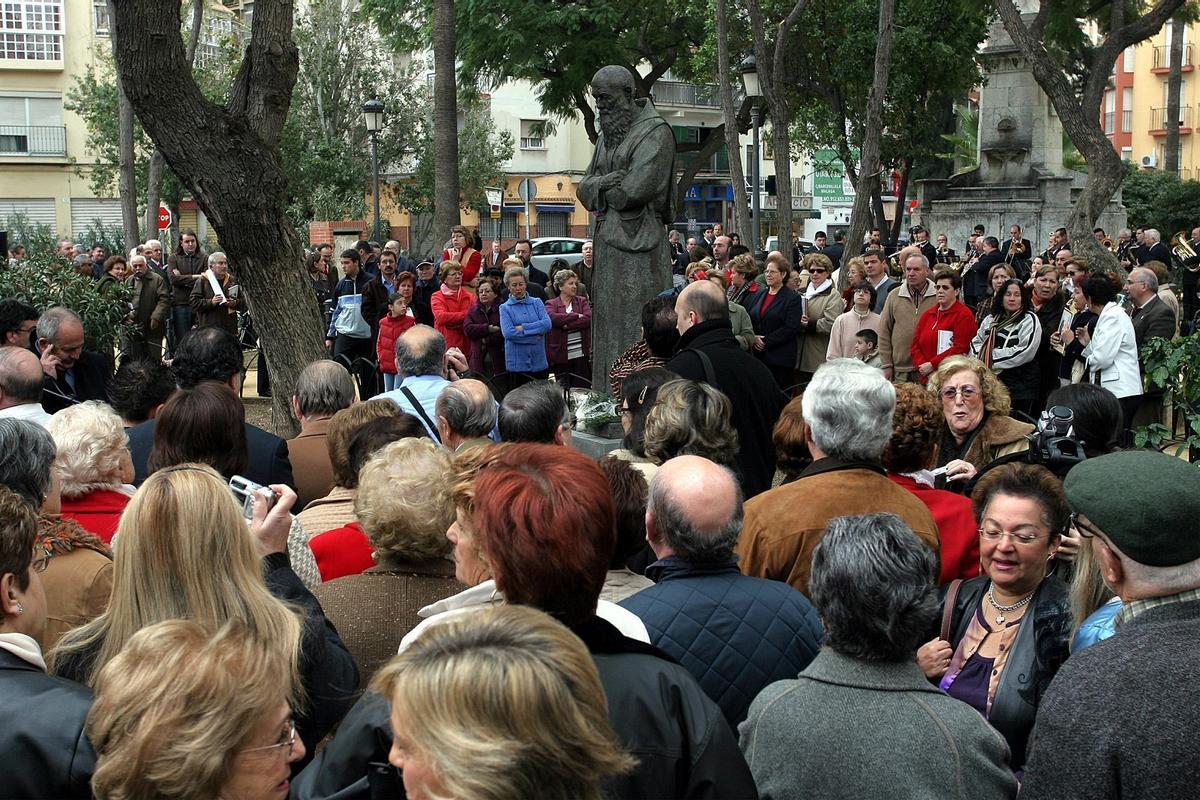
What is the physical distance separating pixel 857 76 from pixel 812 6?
6.59ft

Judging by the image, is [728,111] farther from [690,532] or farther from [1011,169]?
[690,532]

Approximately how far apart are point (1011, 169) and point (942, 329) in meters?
19.5

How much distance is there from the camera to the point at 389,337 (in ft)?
40.6

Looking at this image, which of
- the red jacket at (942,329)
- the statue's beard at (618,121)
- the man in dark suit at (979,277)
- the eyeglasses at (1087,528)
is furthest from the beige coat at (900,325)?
the man in dark suit at (979,277)

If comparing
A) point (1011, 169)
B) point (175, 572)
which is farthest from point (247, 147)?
point (1011, 169)

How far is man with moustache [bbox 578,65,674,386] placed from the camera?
29.9ft

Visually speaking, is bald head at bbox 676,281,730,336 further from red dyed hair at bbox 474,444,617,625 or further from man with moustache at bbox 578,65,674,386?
red dyed hair at bbox 474,444,617,625

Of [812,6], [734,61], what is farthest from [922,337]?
[734,61]

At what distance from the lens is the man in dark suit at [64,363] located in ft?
25.7

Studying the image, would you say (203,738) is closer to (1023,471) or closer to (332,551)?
(332,551)

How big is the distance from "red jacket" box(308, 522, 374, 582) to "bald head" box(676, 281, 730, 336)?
2.91 m

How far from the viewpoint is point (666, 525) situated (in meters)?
3.41

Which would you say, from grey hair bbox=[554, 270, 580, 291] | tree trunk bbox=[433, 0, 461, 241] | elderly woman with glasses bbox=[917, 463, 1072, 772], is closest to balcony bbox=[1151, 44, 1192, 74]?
tree trunk bbox=[433, 0, 461, 241]

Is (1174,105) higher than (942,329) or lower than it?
higher
